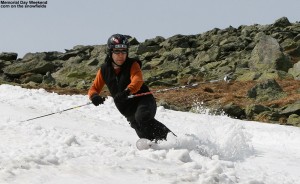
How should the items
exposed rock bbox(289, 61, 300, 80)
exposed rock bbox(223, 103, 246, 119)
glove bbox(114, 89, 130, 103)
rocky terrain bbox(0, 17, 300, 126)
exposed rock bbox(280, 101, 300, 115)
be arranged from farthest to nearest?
exposed rock bbox(289, 61, 300, 80) → rocky terrain bbox(0, 17, 300, 126) → exposed rock bbox(223, 103, 246, 119) → exposed rock bbox(280, 101, 300, 115) → glove bbox(114, 89, 130, 103)

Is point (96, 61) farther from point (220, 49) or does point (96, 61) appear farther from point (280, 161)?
point (280, 161)

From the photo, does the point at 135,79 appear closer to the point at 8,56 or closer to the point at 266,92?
the point at 266,92

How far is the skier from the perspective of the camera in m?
7.61

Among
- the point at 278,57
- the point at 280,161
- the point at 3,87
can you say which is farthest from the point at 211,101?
the point at 280,161

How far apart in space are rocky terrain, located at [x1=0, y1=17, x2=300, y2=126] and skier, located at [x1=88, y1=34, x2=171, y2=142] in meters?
6.86

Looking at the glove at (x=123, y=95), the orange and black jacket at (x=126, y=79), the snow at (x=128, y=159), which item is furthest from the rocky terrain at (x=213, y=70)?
the glove at (x=123, y=95)

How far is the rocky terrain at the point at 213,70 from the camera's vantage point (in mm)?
21891

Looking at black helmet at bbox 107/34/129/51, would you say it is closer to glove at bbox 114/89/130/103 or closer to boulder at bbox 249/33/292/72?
glove at bbox 114/89/130/103

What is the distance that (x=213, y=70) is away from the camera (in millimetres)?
38031

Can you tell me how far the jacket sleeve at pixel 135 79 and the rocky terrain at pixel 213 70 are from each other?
6.89 metres

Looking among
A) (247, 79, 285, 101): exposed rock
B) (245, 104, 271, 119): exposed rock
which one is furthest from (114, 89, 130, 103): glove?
(247, 79, 285, 101): exposed rock

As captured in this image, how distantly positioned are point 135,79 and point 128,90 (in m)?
0.25

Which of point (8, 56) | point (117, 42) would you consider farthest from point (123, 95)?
point (8, 56)

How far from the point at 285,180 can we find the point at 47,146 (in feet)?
11.0
